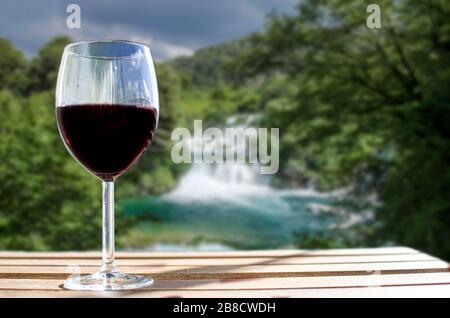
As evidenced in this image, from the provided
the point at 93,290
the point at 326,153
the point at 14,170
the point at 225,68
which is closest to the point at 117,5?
the point at 225,68

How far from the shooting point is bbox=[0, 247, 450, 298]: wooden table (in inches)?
27.5

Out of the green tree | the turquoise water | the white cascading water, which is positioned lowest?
the turquoise water

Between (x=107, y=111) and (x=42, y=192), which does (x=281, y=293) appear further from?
(x=42, y=192)

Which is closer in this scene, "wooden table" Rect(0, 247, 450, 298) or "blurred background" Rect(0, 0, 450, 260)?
"wooden table" Rect(0, 247, 450, 298)

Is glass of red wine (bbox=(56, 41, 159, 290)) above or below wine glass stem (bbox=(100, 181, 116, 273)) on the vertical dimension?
above

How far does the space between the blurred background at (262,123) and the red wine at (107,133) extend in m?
5.13

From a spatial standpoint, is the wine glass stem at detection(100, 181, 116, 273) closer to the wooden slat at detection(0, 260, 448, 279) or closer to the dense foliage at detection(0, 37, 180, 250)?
the wooden slat at detection(0, 260, 448, 279)

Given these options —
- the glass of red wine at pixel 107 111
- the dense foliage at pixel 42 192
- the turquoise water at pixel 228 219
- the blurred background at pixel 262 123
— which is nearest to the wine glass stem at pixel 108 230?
the glass of red wine at pixel 107 111

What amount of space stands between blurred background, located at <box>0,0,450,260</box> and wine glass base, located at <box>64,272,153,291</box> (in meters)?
5.15

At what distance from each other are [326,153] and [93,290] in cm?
610

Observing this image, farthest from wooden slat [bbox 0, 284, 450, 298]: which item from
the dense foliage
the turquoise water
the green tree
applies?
the green tree

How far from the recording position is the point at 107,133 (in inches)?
31.6

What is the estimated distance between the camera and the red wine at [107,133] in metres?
0.79

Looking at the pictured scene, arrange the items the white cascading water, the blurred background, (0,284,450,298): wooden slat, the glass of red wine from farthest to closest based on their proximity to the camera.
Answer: the white cascading water → the blurred background → the glass of red wine → (0,284,450,298): wooden slat
